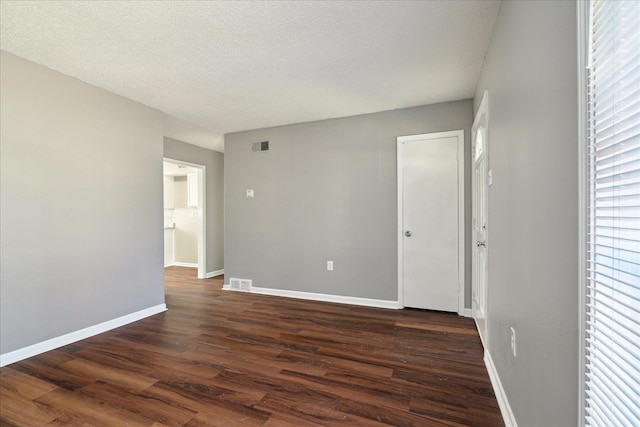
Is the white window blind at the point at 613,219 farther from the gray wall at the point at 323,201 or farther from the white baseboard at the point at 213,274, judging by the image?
the white baseboard at the point at 213,274

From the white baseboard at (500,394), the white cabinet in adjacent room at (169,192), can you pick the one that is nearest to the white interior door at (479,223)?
the white baseboard at (500,394)

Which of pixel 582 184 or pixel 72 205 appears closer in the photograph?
pixel 582 184

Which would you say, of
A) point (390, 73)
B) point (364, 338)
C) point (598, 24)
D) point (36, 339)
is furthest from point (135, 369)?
point (390, 73)

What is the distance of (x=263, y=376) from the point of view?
2084 mm

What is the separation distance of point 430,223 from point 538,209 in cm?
237

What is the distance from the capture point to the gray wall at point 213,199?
17.7 ft

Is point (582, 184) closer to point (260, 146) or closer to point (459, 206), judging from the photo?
point (459, 206)

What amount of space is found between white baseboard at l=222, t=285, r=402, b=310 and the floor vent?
3.3 inches

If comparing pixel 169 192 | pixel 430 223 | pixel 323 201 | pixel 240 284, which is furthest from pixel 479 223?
pixel 169 192

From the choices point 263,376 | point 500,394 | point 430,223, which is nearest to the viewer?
point 500,394

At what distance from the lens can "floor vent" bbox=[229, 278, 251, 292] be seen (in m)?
4.48

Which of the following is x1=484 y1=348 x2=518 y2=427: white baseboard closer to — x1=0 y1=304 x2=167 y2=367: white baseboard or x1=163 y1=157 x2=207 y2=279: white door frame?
x1=0 y1=304 x2=167 y2=367: white baseboard

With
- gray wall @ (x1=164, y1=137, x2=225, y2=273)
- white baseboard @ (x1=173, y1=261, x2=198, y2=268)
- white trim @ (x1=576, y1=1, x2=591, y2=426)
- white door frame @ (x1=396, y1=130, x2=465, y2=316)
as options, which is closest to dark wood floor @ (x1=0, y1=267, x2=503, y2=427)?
white door frame @ (x1=396, y1=130, x2=465, y2=316)

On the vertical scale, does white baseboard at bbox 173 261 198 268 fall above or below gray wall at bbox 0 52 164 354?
below
